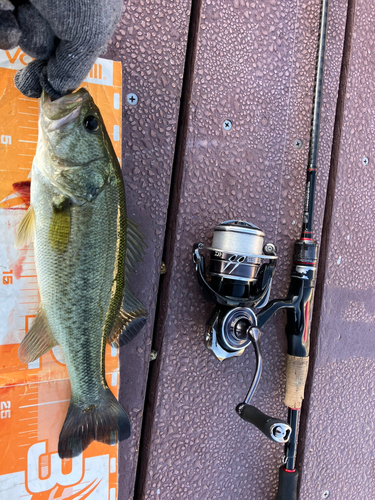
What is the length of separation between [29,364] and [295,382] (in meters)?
0.82

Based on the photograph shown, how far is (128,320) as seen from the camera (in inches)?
37.0

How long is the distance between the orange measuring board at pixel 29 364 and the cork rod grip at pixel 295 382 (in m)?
0.59

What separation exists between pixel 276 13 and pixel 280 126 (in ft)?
1.21

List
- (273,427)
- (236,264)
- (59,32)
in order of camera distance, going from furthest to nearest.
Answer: (236,264) → (273,427) → (59,32)

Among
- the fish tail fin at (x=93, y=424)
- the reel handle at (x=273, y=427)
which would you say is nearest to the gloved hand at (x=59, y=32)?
the fish tail fin at (x=93, y=424)

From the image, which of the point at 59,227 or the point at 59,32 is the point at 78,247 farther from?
the point at 59,32

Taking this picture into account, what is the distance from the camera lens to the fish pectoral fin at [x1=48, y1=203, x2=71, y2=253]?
0.81 m

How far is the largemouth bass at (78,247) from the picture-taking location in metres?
0.81

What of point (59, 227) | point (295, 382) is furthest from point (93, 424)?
point (295, 382)

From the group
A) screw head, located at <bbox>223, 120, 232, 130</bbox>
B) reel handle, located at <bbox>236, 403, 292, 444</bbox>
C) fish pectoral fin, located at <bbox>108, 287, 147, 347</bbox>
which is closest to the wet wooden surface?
screw head, located at <bbox>223, 120, 232, 130</bbox>

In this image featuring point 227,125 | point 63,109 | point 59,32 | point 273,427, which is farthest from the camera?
point 227,125

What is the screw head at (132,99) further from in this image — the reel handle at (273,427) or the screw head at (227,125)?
the reel handle at (273,427)

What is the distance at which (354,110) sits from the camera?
133cm

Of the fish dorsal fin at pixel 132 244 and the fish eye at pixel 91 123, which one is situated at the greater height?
the fish eye at pixel 91 123
